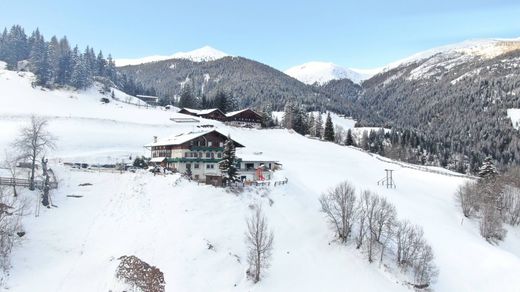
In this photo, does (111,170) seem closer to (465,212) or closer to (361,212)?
(361,212)

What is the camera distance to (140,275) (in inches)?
1507

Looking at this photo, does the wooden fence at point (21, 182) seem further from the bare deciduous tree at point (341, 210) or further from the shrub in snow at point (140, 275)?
the bare deciduous tree at point (341, 210)

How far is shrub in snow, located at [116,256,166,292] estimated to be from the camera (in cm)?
3726

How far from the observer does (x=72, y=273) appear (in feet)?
124

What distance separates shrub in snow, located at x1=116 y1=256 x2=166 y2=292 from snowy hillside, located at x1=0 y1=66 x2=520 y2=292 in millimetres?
795

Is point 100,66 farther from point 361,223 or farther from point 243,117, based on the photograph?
point 361,223

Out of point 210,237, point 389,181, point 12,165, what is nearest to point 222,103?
point 389,181

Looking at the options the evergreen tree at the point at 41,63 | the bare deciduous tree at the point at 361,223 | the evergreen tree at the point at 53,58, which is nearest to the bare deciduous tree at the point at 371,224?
the bare deciduous tree at the point at 361,223

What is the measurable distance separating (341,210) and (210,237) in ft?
60.6

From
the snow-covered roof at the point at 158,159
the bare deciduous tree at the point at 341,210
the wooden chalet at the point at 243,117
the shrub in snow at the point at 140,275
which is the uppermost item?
the wooden chalet at the point at 243,117

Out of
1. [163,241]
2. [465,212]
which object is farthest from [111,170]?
[465,212]

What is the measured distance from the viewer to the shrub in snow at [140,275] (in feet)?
122

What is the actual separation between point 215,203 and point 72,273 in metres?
18.7

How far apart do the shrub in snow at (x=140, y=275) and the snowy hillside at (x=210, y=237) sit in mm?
795
